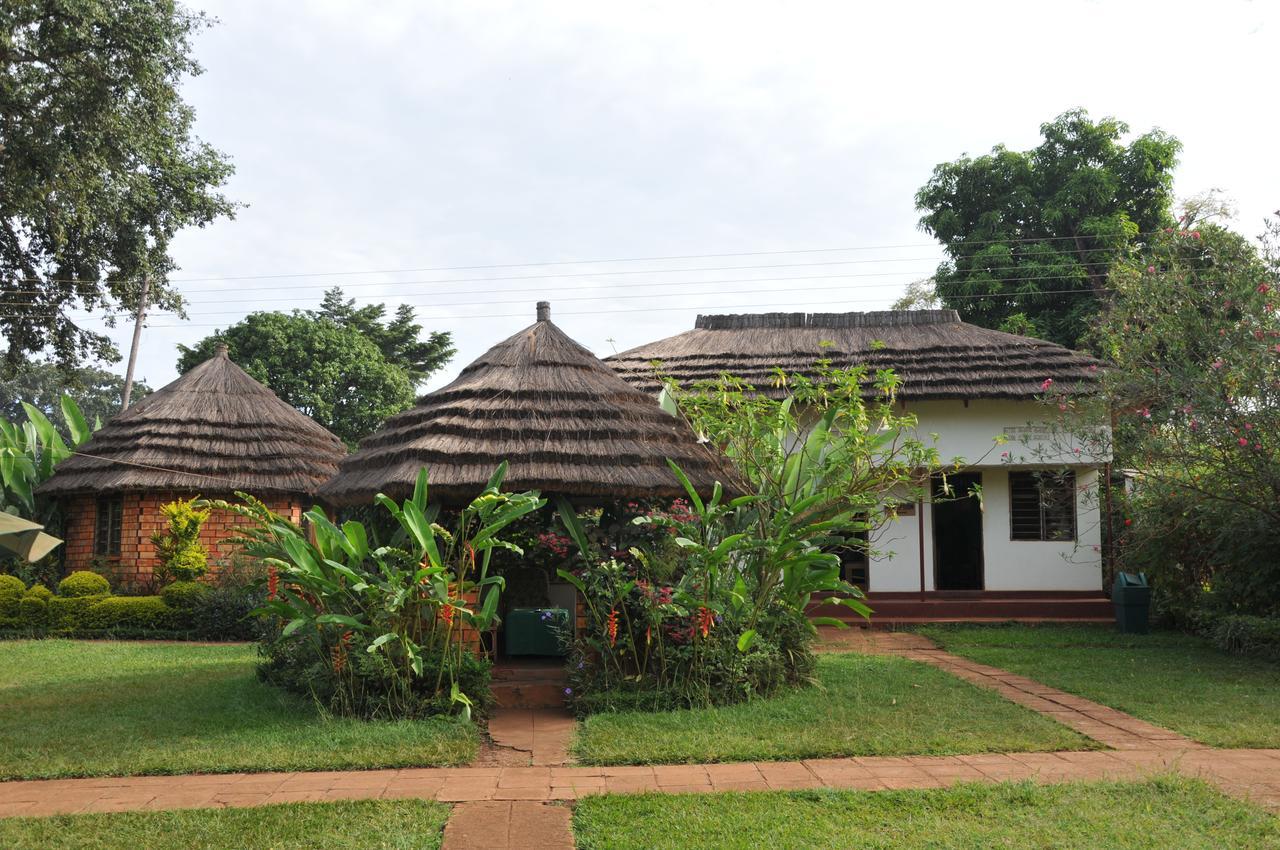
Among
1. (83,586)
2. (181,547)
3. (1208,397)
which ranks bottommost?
(83,586)

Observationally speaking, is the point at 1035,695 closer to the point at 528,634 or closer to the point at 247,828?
the point at 528,634

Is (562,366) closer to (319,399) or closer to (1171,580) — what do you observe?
(1171,580)

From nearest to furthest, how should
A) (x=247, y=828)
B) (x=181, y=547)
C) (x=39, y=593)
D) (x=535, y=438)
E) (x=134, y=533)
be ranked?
(x=247, y=828) < (x=535, y=438) < (x=39, y=593) < (x=181, y=547) < (x=134, y=533)

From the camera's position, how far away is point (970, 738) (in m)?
6.45

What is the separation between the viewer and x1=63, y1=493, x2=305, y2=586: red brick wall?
14.9 meters

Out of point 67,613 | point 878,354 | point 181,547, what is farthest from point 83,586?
point 878,354

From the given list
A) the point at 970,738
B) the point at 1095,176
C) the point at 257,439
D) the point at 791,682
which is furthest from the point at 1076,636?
the point at 1095,176

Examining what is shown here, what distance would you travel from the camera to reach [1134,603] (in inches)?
489

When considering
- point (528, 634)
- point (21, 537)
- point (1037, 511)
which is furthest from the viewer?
point (1037, 511)

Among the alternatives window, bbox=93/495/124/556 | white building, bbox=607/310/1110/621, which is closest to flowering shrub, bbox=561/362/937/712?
white building, bbox=607/310/1110/621

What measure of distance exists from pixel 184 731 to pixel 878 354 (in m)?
11.4

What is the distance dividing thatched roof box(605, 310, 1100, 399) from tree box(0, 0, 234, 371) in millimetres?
8290

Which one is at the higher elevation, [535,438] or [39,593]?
[535,438]

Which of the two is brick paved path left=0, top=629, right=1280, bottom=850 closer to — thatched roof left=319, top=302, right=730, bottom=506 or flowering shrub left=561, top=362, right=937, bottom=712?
flowering shrub left=561, top=362, right=937, bottom=712
